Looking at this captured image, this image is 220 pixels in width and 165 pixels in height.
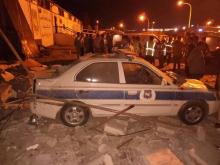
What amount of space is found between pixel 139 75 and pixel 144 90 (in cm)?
46

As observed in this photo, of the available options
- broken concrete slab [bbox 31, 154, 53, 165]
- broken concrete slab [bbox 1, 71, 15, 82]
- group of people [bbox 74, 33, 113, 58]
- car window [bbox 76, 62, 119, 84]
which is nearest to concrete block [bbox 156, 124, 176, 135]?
car window [bbox 76, 62, 119, 84]

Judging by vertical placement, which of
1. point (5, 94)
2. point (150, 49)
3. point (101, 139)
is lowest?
point (101, 139)

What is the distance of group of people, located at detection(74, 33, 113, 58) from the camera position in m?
14.7

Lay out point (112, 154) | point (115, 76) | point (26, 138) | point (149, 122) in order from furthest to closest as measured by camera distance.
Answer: point (149, 122), point (115, 76), point (26, 138), point (112, 154)

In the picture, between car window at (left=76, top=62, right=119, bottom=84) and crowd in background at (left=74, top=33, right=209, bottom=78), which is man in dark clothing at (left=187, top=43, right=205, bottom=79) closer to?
crowd in background at (left=74, top=33, right=209, bottom=78)

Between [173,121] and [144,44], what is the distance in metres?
8.76

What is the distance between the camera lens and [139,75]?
18.7 ft

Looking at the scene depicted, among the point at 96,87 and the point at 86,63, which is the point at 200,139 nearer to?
the point at 96,87

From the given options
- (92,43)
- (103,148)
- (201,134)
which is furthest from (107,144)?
(92,43)

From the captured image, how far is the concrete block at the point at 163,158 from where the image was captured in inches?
163

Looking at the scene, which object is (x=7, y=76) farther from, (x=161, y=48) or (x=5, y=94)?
(x=161, y=48)

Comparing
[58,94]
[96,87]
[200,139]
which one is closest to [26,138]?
[58,94]

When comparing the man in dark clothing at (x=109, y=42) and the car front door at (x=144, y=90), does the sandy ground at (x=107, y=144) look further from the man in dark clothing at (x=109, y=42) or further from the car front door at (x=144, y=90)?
the man in dark clothing at (x=109, y=42)

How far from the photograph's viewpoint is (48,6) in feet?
72.8
